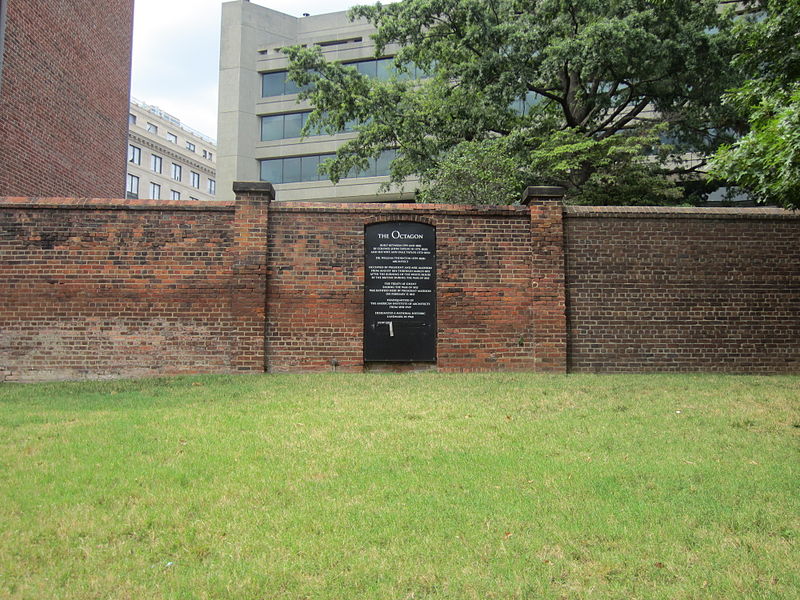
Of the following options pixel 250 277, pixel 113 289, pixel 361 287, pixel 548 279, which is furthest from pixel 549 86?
pixel 113 289

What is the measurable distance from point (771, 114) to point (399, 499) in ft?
27.5

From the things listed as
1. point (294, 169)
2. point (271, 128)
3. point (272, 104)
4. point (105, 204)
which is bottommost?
point (105, 204)

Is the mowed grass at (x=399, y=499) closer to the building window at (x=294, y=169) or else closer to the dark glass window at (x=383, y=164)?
the dark glass window at (x=383, y=164)

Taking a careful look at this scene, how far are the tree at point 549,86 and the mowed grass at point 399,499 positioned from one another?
8339 mm

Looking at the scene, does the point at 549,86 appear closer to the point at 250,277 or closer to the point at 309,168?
the point at 250,277

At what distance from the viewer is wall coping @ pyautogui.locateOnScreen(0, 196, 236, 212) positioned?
10.6 m

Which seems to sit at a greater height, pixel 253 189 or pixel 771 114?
pixel 771 114

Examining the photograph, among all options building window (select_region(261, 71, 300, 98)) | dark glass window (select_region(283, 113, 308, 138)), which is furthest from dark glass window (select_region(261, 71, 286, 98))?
dark glass window (select_region(283, 113, 308, 138))

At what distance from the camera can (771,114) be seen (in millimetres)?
9883

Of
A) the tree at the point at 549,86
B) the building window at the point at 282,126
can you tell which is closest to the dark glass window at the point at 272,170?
the building window at the point at 282,126

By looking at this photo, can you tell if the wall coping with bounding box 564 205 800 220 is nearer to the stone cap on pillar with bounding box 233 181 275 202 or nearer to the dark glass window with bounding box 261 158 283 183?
the stone cap on pillar with bounding box 233 181 275 202

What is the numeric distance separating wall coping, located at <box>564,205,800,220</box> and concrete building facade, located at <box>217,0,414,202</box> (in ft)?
110

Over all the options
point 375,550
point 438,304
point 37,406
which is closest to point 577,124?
point 438,304

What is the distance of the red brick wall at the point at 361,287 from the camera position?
35.3 feet
